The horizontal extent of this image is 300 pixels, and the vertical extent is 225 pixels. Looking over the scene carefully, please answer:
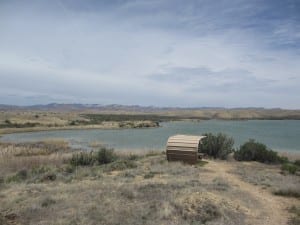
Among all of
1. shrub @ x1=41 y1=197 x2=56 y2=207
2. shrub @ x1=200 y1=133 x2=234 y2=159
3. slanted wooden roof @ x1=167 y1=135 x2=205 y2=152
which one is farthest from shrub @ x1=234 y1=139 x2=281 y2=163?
shrub @ x1=41 y1=197 x2=56 y2=207

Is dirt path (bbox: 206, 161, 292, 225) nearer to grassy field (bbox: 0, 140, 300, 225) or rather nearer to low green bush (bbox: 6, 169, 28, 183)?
grassy field (bbox: 0, 140, 300, 225)

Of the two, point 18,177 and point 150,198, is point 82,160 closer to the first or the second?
point 18,177

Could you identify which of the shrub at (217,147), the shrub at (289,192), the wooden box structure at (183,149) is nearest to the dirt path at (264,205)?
the shrub at (289,192)

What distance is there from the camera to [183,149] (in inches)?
655

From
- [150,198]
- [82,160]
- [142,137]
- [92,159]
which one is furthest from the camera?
[142,137]

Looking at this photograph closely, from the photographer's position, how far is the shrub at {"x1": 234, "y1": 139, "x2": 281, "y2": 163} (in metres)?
18.3

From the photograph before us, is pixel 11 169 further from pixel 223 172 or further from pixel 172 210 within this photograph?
pixel 172 210

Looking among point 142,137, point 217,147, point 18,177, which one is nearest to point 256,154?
point 217,147

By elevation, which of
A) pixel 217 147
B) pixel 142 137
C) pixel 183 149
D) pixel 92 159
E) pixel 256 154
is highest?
pixel 183 149

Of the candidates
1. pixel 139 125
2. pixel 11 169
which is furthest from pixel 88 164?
pixel 139 125

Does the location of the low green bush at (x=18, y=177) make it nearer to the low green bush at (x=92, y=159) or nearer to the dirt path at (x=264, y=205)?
the low green bush at (x=92, y=159)

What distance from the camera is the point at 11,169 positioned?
16.4 m

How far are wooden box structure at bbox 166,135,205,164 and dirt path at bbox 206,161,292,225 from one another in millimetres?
2883

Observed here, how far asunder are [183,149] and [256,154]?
451 centimetres
